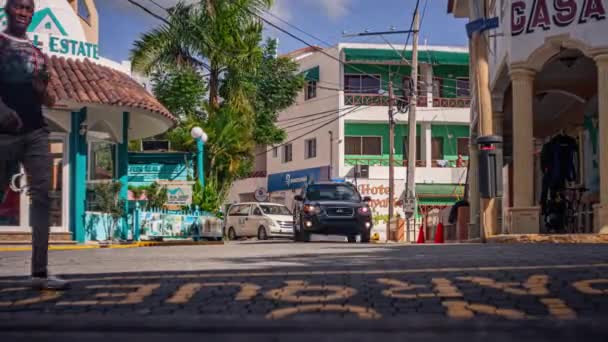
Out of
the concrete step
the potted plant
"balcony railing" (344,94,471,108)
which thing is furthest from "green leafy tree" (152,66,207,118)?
the concrete step

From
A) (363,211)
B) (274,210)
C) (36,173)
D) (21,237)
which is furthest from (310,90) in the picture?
(36,173)

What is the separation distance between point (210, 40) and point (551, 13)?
56.0ft

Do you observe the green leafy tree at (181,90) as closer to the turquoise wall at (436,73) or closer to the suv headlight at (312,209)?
the suv headlight at (312,209)

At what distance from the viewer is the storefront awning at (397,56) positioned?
47.5 m

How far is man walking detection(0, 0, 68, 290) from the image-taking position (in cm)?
648

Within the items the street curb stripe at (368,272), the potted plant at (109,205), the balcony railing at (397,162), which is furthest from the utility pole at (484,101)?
the balcony railing at (397,162)

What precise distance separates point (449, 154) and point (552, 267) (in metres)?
41.6

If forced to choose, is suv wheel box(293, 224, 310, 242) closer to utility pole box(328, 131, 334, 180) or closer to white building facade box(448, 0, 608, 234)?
white building facade box(448, 0, 608, 234)

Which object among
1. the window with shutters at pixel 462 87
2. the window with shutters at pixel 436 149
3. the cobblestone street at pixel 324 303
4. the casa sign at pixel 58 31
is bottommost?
the cobblestone street at pixel 324 303

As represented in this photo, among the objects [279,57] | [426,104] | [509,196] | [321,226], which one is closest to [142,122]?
[321,226]

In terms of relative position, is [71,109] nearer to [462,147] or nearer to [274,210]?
[274,210]

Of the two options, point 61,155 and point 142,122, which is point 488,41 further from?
point 61,155

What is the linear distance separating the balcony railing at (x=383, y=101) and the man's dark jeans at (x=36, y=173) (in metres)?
42.0

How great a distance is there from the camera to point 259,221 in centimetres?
3481
